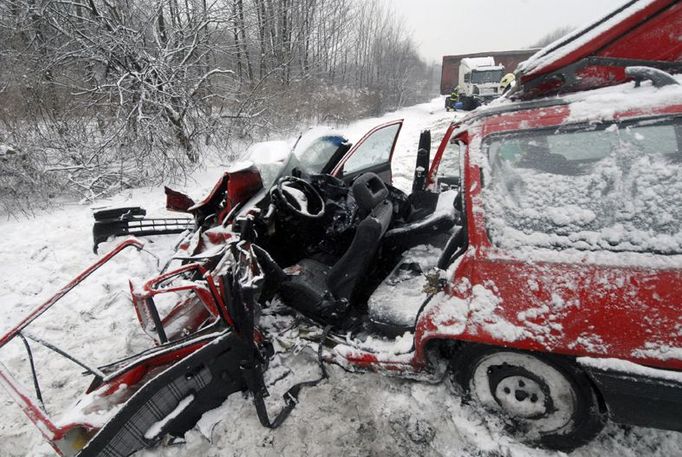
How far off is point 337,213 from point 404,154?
811 centimetres

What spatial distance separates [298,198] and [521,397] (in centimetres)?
234

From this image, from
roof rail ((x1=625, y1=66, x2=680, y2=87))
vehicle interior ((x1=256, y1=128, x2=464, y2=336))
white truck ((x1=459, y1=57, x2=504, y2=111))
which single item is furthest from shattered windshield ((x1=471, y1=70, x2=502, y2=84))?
roof rail ((x1=625, y1=66, x2=680, y2=87))

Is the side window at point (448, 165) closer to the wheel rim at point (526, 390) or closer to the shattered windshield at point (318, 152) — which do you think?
the shattered windshield at point (318, 152)

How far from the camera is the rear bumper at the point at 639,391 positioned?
5.27ft

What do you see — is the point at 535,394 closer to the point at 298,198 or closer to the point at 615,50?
the point at 615,50

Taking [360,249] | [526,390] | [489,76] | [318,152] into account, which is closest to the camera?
[526,390]

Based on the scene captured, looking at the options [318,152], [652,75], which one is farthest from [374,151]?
[652,75]

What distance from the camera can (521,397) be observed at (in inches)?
83.0

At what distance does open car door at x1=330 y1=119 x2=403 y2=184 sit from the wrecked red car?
1.86m

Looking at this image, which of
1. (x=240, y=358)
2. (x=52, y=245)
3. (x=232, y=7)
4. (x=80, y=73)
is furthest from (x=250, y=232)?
(x=232, y=7)

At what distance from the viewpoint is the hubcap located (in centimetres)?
206

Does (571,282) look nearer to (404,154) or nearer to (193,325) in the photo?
(193,325)

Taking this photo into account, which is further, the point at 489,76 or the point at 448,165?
the point at 489,76

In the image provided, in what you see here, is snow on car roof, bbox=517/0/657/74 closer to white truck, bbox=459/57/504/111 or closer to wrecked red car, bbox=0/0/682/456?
wrecked red car, bbox=0/0/682/456
